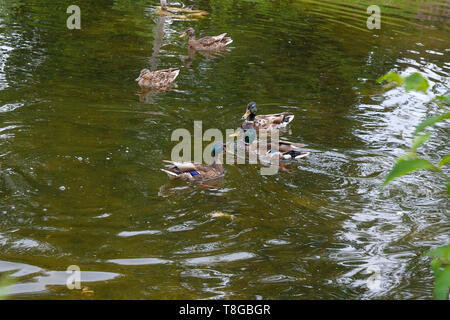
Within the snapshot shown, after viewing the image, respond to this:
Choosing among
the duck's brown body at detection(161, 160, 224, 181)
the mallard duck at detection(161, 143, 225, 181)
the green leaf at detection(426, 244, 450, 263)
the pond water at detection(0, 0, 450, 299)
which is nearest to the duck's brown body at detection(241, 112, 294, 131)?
the pond water at detection(0, 0, 450, 299)

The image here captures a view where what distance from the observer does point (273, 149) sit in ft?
31.9

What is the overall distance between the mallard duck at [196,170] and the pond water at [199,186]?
6.8 inches

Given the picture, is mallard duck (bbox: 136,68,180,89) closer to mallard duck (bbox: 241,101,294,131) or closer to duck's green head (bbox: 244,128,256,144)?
mallard duck (bbox: 241,101,294,131)

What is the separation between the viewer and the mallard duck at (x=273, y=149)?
31.5ft

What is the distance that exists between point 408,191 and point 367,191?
0.65 m

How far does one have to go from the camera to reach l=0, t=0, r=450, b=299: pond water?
20.3ft

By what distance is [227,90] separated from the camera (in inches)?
500

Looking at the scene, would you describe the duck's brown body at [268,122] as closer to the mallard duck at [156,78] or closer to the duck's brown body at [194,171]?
the duck's brown body at [194,171]

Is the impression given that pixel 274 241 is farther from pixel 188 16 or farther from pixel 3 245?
pixel 188 16

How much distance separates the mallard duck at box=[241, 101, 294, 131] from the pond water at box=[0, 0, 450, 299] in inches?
10.7

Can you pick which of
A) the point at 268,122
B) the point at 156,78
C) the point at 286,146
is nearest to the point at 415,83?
the point at 286,146

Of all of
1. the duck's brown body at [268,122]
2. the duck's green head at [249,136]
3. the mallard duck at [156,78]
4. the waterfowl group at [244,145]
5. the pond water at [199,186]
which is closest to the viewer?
the pond water at [199,186]

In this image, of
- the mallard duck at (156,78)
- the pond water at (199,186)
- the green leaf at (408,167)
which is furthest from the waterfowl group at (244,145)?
the green leaf at (408,167)
